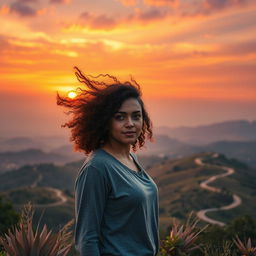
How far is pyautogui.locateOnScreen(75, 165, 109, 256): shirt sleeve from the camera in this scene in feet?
11.2

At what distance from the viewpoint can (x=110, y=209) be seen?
352 cm

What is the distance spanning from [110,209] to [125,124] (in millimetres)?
755

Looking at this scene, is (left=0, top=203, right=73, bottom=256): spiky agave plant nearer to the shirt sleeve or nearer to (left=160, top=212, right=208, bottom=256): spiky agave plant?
the shirt sleeve

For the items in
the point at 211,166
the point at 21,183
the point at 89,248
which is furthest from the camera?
the point at 21,183

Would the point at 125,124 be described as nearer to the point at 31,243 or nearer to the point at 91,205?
the point at 91,205

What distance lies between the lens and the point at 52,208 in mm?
76938

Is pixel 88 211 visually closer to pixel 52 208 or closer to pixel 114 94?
pixel 114 94

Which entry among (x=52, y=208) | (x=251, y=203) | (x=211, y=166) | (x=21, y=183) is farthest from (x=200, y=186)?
(x=21, y=183)

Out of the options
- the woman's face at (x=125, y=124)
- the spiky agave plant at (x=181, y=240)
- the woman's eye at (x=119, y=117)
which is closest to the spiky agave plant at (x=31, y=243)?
the woman's face at (x=125, y=124)

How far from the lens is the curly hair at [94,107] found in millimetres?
3863

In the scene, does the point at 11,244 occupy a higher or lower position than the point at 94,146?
lower

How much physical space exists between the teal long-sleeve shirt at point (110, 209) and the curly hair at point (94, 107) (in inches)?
8.6

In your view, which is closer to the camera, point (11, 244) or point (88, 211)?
point (88, 211)

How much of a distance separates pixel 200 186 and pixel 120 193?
92.5 meters
